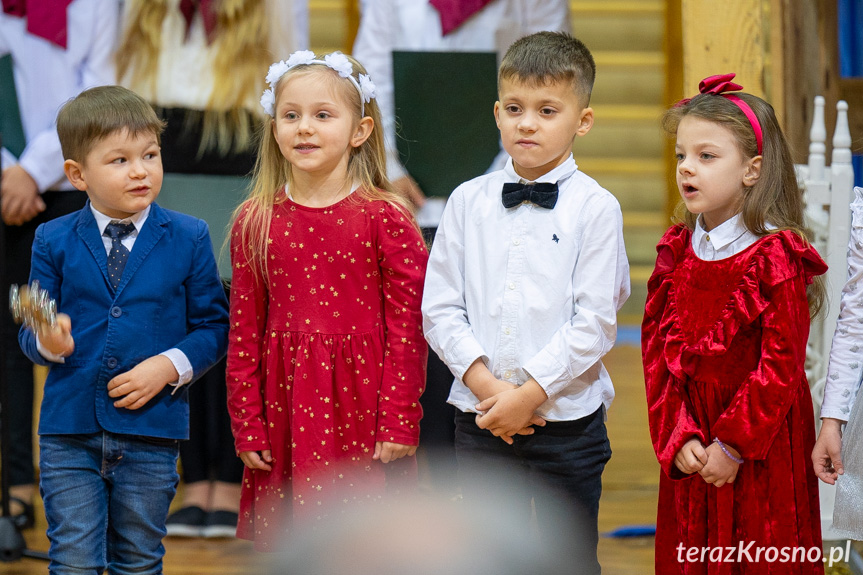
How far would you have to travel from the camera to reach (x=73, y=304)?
2.14m

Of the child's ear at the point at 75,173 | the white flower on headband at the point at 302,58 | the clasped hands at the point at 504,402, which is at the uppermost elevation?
the white flower on headband at the point at 302,58

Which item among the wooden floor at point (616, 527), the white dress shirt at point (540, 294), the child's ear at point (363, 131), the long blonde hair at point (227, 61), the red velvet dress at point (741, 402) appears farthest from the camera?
the long blonde hair at point (227, 61)

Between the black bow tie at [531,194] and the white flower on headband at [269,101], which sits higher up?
the white flower on headband at [269,101]

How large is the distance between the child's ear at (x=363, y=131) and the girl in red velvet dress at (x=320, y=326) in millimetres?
24

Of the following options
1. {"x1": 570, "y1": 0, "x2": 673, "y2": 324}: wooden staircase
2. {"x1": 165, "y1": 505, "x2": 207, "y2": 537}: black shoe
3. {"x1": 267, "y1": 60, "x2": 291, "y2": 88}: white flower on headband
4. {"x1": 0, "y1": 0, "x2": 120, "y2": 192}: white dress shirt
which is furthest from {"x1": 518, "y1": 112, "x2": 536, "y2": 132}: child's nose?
{"x1": 570, "y1": 0, "x2": 673, "y2": 324}: wooden staircase

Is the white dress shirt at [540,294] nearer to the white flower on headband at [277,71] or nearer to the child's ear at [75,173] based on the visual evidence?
the white flower on headband at [277,71]

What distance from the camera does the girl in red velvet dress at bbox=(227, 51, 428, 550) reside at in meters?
2.12

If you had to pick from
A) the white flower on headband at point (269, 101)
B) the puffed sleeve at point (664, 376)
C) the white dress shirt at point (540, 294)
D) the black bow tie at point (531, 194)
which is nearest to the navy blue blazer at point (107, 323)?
the white flower on headband at point (269, 101)

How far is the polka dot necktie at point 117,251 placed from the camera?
84.0 inches

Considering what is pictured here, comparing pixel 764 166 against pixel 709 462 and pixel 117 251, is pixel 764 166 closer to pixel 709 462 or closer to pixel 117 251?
pixel 709 462

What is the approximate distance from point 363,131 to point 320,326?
461 mm

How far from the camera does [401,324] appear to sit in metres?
2.15

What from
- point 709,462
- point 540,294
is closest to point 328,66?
point 540,294

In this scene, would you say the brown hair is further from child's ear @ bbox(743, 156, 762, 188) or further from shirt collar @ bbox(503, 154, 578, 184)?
shirt collar @ bbox(503, 154, 578, 184)
